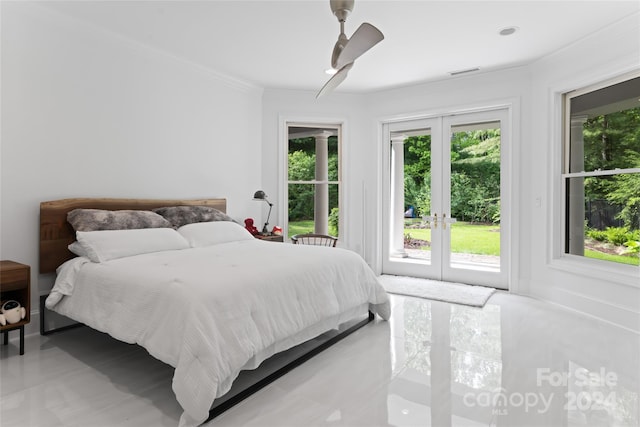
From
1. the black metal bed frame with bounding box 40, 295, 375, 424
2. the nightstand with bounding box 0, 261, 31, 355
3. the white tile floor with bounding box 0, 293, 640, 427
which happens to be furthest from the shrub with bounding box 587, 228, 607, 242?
the nightstand with bounding box 0, 261, 31, 355

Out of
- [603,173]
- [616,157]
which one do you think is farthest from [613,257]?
[616,157]

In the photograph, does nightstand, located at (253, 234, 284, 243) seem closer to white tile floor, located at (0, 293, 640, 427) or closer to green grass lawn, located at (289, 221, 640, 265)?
white tile floor, located at (0, 293, 640, 427)

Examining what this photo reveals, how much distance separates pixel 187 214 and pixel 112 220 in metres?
0.77

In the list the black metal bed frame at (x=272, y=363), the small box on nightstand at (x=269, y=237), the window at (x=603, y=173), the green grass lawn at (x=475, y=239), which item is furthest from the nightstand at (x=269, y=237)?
the window at (x=603, y=173)

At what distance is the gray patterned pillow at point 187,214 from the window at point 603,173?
12.3 ft

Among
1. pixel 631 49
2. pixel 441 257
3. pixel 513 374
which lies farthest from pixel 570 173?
pixel 513 374

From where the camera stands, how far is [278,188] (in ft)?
17.2

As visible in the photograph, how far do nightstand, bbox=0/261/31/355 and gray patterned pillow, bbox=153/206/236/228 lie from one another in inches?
49.5

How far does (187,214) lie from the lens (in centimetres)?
384

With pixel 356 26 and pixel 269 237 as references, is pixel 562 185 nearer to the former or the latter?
Result: pixel 356 26

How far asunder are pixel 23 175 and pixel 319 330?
8.50 feet

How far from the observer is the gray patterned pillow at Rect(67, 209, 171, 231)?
3.05 m

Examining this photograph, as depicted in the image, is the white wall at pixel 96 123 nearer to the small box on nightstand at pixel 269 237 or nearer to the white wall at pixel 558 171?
the small box on nightstand at pixel 269 237

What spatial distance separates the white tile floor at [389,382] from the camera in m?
1.92
